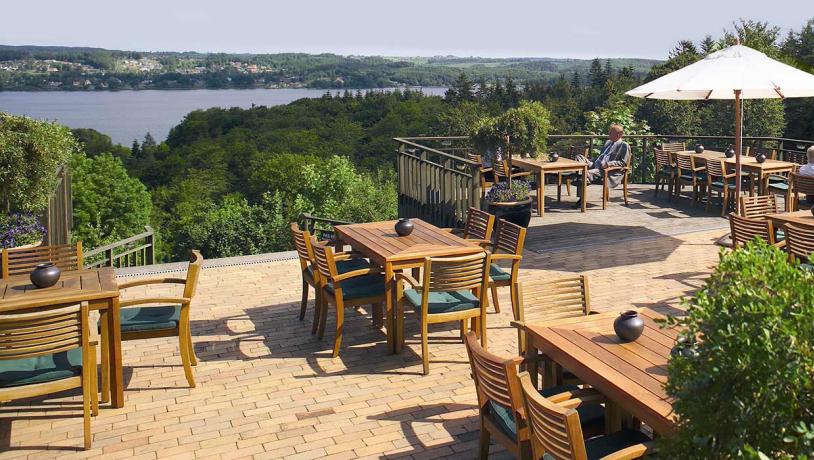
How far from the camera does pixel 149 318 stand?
5230mm

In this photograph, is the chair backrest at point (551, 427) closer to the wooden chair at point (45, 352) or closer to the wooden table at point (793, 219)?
the wooden chair at point (45, 352)

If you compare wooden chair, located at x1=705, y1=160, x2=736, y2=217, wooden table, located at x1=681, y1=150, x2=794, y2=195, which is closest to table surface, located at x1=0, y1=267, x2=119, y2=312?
wooden chair, located at x1=705, y1=160, x2=736, y2=217

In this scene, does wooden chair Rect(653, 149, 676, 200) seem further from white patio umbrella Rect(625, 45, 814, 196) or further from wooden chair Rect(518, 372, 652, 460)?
wooden chair Rect(518, 372, 652, 460)

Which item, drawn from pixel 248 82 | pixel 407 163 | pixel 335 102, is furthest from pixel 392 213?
pixel 248 82

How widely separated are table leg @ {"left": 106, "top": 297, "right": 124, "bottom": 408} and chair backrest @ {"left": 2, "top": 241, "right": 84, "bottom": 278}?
109 centimetres

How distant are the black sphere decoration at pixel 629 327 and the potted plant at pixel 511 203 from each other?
18.0 feet

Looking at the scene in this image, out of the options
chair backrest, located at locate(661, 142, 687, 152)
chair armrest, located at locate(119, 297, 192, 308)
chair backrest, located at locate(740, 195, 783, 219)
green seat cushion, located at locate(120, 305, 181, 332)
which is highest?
chair backrest, located at locate(661, 142, 687, 152)

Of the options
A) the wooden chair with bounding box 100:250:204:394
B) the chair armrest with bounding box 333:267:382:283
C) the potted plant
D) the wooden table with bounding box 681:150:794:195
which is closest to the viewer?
the wooden chair with bounding box 100:250:204:394

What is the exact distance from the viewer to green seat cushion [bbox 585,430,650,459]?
132 inches

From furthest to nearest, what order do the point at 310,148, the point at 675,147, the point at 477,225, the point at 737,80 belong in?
1. the point at 310,148
2. the point at 675,147
3. the point at 737,80
4. the point at 477,225

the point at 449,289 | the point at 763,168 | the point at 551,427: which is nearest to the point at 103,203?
the point at 763,168

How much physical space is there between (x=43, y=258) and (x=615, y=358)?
4.23 m

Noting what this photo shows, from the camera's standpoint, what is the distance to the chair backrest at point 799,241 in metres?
6.20

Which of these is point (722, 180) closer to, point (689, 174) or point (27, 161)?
point (689, 174)
